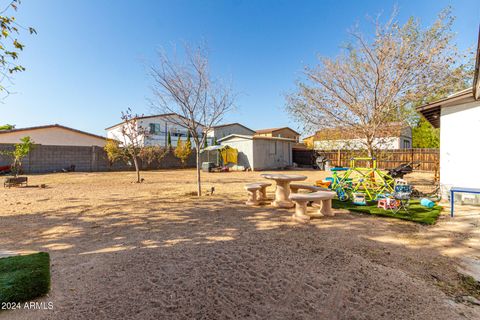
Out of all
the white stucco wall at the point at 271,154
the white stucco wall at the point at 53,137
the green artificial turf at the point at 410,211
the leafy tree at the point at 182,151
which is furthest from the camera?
the leafy tree at the point at 182,151

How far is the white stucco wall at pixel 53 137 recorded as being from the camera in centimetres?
1984

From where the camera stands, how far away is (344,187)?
712cm

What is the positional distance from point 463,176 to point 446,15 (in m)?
4.87

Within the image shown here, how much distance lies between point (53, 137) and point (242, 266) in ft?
86.8

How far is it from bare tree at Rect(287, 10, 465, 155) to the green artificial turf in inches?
112

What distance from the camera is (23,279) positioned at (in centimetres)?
220

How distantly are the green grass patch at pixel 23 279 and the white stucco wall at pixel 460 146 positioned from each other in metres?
8.81

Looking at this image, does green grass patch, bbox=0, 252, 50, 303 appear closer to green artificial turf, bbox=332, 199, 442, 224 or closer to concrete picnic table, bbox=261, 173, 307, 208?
concrete picnic table, bbox=261, 173, 307, 208

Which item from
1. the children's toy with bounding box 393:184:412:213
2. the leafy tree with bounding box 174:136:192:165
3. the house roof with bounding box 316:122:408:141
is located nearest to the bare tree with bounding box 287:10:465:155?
the house roof with bounding box 316:122:408:141

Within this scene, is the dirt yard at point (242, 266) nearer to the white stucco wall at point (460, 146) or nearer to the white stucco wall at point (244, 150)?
the white stucco wall at point (460, 146)

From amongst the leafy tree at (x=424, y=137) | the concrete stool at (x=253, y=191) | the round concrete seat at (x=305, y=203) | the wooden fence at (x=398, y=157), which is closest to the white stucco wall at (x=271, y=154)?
the wooden fence at (x=398, y=157)

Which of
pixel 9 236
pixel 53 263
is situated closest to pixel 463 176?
pixel 53 263

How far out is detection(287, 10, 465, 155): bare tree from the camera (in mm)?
7008

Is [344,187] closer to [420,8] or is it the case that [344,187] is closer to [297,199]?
[297,199]
